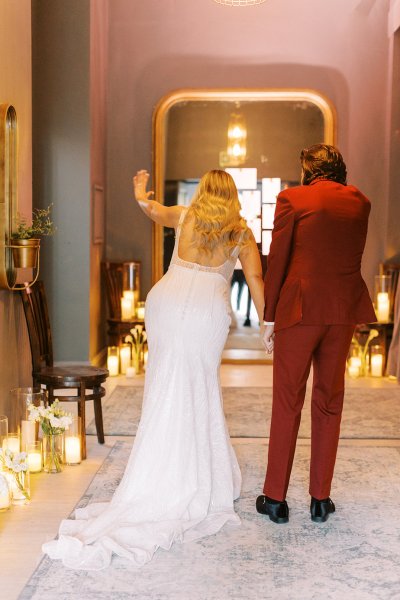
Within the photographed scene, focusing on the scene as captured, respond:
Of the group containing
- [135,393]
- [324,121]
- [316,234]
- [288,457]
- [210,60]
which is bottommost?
[135,393]

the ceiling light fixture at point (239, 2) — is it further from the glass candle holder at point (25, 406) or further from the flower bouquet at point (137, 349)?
the glass candle holder at point (25, 406)

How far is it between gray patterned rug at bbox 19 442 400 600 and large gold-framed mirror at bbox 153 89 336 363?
4205 mm

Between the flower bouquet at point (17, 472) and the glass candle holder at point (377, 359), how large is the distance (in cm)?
411

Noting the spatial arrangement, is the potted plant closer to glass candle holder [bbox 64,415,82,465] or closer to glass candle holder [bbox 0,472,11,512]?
glass candle holder [bbox 64,415,82,465]

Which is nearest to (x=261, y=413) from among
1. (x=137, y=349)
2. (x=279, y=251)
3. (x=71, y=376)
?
(x=71, y=376)

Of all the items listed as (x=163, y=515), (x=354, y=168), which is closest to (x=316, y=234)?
(x=163, y=515)

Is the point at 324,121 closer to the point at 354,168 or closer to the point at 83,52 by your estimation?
the point at 354,168

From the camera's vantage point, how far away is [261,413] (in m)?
5.81

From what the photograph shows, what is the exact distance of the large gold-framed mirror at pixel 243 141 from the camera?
Answer: 7.89 meters

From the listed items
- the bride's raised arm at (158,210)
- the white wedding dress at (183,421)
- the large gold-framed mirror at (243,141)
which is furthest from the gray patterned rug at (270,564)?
the large gold-framed mirror at (243,141)

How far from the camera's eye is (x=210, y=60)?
7984 mm

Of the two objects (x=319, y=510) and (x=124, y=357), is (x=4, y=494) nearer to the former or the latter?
(x=319, y=510)

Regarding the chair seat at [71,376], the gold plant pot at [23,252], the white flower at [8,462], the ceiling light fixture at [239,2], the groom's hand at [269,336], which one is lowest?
the white flower at [8,462]

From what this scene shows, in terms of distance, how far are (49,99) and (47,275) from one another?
147 centimetres
